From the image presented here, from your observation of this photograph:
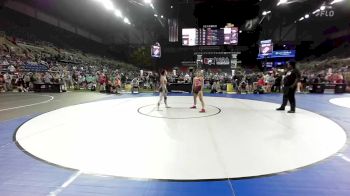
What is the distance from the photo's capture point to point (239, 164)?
4047 mm

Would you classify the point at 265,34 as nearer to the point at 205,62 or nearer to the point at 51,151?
the point at 205,62

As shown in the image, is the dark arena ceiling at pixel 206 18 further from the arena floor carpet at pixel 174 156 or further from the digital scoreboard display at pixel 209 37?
the arena floor carpet at pixel 174 156

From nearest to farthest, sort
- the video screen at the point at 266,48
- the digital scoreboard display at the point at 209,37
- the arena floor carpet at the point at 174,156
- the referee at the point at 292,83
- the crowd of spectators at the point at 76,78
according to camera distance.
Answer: the arena floor carpet at the point at 174,156
the referee at the point at 292,83
the crowd of spectators at the point at 76,78
the digital scoreboard display at the point at 209,37
the video screen at the point at 266,48

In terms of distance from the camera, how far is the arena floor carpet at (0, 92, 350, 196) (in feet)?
10.9

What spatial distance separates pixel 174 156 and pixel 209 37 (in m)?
21.1

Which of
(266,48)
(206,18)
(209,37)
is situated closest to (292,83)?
(209,37)

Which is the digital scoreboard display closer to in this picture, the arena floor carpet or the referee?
the referee

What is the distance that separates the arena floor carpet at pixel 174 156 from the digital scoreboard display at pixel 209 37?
17.4m

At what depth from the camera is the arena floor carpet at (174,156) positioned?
3318 millimetres

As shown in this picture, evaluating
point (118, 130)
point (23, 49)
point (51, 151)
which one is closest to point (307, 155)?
point (118, 130)

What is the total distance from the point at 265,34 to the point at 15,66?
104ft

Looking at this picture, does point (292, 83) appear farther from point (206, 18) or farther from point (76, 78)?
point (206, 18)

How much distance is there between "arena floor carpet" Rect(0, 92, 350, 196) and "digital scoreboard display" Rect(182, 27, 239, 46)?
17.4 meters

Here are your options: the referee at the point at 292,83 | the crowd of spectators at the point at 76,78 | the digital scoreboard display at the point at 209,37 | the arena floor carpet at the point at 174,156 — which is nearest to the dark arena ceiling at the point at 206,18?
the digital scoreboard display at the point at 209,37
